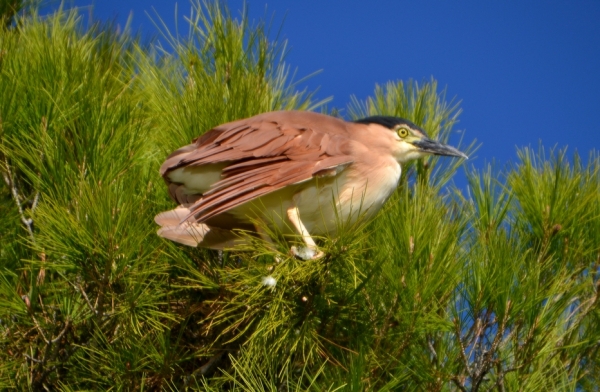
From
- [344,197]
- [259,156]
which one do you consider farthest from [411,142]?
[259,156]

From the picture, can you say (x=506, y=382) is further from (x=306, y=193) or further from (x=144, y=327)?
(x=144, y=327)

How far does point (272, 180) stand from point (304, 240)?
137mm

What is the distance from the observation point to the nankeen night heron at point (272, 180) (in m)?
1.73

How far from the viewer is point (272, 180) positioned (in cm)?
173

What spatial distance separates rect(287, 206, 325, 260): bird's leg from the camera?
163 cm

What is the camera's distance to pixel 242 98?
84.8 inches

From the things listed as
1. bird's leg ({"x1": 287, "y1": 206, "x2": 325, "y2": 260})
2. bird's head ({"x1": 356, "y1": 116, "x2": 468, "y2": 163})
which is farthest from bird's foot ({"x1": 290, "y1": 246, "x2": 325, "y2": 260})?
bird's head ({"x1": 356, "y1": 116, "x2": 468, "y2": 163})

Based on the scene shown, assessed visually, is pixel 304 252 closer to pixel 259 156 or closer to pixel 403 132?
pixel 259 156

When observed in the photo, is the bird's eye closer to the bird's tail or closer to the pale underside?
the pale underside

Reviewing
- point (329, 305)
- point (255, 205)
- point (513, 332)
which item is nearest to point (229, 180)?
point (255, 205)

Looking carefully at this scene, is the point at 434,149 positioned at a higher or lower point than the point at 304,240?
higher

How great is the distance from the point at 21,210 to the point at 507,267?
1.03 meters

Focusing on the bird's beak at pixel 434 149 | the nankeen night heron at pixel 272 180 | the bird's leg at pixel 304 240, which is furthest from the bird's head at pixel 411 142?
the bird's leg at pixel 304 240

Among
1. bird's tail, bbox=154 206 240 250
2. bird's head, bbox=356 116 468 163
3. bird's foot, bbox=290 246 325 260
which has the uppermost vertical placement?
bird's head, bbox=356 116 468 163
